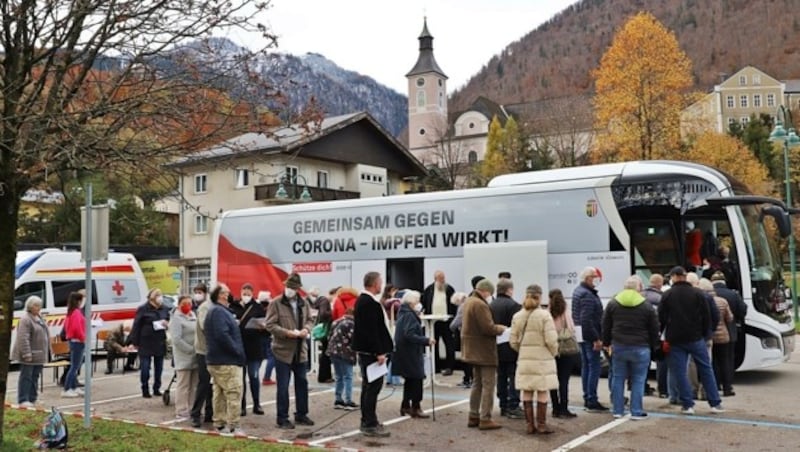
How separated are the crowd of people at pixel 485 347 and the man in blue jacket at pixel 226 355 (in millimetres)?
13

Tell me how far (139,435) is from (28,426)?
1.56m

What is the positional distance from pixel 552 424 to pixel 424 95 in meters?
114

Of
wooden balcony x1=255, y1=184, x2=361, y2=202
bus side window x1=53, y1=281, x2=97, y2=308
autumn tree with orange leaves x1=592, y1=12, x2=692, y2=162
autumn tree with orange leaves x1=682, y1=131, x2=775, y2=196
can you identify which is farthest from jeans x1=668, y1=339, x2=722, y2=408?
wooden balcony x1=255, y1=184, x2=361, y2=202

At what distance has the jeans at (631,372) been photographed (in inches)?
367

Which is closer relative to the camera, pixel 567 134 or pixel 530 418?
pixel 530 418

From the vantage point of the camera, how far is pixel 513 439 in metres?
8.59

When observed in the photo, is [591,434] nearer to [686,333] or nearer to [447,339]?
[686,333]

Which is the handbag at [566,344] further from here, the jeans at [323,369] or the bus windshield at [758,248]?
the jeans at [323,369]

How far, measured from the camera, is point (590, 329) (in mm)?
10188

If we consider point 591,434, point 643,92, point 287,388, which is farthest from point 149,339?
point 643,92

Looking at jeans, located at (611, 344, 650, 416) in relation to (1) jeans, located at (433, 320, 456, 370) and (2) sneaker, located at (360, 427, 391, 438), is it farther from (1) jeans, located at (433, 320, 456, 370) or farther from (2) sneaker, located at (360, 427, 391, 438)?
(1) jeans, located at (433, 320, 456, 370)

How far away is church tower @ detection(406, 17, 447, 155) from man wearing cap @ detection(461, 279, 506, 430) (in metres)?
109

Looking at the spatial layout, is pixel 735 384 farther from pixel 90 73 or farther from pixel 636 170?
pixel 90 73

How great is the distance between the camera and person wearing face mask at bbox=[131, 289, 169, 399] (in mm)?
12430
